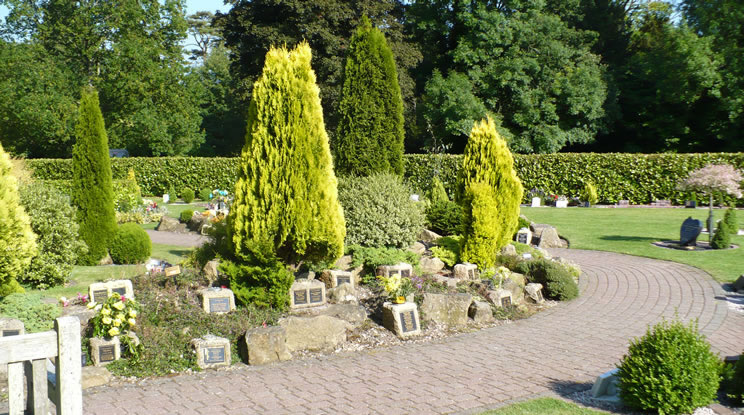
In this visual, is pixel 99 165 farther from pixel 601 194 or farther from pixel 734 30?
pixel 734 30

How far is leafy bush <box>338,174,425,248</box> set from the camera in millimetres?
11422

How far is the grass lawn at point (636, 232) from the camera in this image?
14.1 metres

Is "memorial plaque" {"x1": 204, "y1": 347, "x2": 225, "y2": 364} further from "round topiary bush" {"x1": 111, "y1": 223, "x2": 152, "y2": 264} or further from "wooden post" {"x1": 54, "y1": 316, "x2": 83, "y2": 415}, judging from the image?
"round topiary bush" {"x1": 111, "y1": 223, "x2": 152, "y2": 264}

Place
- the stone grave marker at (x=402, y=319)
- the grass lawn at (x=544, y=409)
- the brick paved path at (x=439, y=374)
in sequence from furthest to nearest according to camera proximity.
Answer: the stone grave marker at (x=402, y=319)
the brick paved path at (x=439, y=374)
the grass lawn at (x=544, y=409)

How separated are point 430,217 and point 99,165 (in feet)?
25.8

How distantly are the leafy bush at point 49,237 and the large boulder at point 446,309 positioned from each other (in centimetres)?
670

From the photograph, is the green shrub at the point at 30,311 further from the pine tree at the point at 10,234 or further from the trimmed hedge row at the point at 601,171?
the trimmed hedge row at the point at 601,171

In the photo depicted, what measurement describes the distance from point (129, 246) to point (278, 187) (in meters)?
5.95

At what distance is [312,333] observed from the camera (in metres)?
7.99

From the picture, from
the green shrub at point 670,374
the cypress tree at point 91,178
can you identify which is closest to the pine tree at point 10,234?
the cypress tree at point 91,178

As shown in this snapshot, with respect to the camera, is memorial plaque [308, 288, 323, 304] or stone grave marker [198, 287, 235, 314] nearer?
stone grave marker [198, 287, 235, 314]

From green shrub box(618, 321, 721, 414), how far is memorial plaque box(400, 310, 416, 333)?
3.40 metres

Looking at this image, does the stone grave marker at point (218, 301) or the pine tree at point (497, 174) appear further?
the pine tree at point (497, 174)

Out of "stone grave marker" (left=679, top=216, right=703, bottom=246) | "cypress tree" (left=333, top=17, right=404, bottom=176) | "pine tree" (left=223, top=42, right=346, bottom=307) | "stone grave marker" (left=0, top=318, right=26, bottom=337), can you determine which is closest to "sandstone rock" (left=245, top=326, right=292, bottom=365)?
"pine tree" (left=223, top=42, right=346, bottom=307)
